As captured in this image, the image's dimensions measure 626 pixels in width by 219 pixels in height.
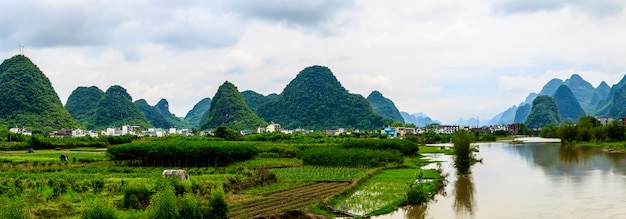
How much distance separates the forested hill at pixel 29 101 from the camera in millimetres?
81125

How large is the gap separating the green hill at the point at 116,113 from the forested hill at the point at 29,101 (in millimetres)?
23903

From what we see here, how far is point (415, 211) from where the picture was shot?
733 inches

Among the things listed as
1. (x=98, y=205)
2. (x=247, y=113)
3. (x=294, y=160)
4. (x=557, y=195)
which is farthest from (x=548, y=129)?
(x=98, y=205)

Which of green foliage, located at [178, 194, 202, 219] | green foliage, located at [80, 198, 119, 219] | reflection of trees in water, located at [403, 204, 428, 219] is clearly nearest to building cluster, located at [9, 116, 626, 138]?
reflection of trees in water, located at [403, 204, 428, 219]

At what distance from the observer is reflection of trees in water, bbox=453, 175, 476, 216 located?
1891cm

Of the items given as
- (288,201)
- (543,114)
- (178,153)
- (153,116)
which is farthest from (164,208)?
(543,114)

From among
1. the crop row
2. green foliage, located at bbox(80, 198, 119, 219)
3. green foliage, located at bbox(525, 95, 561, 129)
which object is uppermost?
green foliage, located at bbox(525, 95, 561, 129)

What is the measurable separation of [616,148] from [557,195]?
3820cm

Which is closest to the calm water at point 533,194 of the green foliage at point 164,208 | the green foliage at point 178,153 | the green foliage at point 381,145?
the green foliage at point 164,208

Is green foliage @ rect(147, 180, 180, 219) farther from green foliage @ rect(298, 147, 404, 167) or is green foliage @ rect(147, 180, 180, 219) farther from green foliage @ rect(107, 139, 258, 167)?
green foliage @ rect(298, 147, 404, 167)

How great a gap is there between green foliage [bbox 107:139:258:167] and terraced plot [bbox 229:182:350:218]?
13032mm

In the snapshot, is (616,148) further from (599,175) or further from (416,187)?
(416,187)

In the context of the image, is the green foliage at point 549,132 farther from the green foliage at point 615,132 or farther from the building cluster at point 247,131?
the green foliage at point 615,132

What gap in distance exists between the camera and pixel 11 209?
37.2 feet
